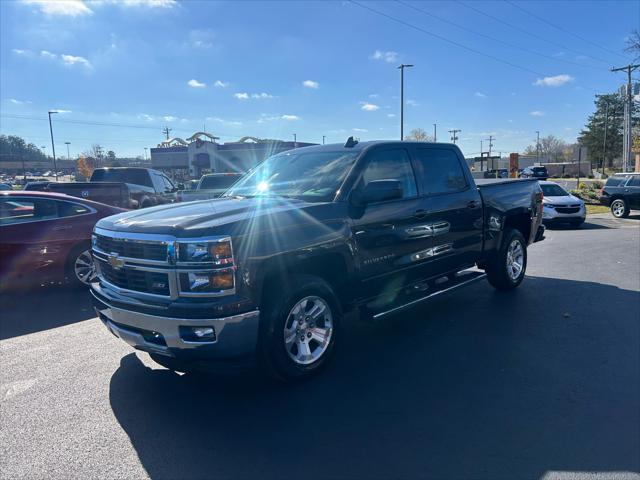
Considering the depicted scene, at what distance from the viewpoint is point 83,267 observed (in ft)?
23.4

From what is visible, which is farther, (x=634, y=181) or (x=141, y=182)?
(x=634, y=181)

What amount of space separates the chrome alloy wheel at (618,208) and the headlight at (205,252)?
775 inches

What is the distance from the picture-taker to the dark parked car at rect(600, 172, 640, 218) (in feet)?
58.9

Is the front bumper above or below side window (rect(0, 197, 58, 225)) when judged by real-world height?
below

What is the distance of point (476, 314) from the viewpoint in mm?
5793

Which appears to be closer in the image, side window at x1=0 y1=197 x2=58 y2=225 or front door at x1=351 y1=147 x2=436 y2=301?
front door at x1=351 y1=147 x2=436 y2=301

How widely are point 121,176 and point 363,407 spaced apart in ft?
50.7

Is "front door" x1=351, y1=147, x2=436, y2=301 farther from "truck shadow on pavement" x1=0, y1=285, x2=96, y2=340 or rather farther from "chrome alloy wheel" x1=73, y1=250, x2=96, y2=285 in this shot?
"chrome alloy wheel" x1=73, y1=250, x2=96, y2=285

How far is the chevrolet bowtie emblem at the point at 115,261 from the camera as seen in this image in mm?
3708

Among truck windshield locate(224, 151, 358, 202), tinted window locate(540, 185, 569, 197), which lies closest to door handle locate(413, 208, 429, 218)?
truck windshield locate(224, 151, 358, 202)

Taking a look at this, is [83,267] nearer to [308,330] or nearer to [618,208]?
[308,330]

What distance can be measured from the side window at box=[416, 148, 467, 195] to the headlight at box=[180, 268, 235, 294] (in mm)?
2750

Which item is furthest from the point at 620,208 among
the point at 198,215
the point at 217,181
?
the point at 198,215

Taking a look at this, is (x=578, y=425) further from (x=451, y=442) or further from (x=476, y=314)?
(x=476, y=314)
